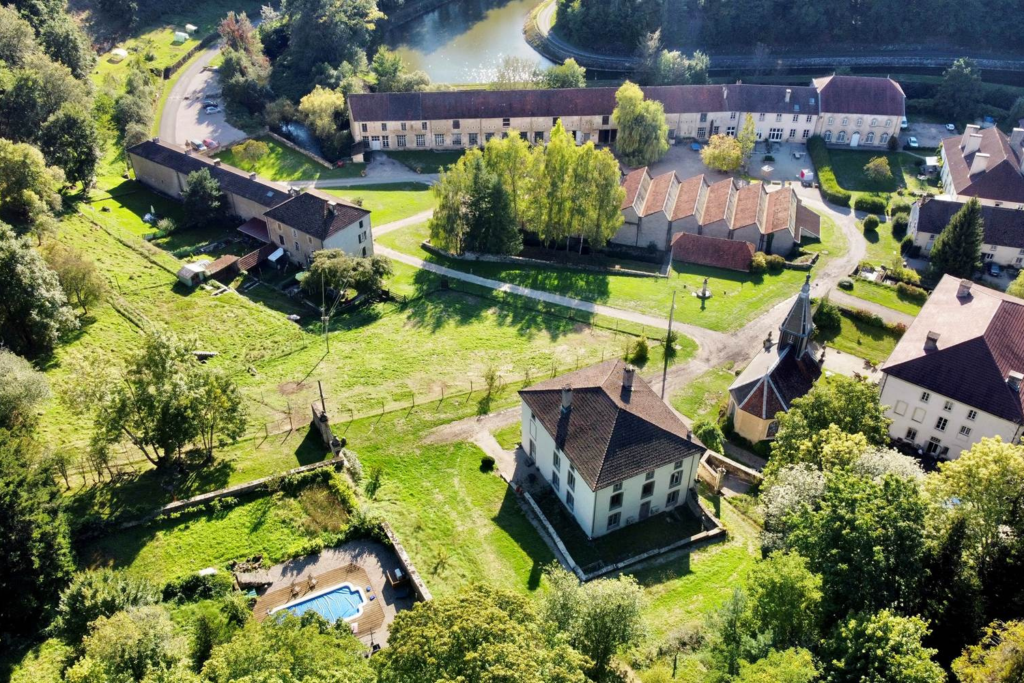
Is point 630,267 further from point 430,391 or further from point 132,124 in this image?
point 132,124

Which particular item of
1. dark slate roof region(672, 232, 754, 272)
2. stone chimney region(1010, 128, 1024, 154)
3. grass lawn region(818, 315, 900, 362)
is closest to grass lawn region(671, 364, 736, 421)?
grass lawn region(818, 315, 900, 362)

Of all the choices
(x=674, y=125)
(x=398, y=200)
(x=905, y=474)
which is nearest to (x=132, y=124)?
(x=398, y=200)

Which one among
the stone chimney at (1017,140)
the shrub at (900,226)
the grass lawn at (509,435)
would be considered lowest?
the grass lawn at (509,435)

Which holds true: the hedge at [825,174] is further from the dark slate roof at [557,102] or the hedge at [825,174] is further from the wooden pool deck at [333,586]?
the wooden pool deck at [333,586]

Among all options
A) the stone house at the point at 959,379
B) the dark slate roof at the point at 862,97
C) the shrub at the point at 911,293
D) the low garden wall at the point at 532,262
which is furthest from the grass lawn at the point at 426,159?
the stone house at the point at 959,379

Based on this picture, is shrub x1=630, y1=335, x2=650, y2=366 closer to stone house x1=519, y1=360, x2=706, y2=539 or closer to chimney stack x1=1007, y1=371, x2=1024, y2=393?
stone house x1=519, y1=360, x2=706, y2=539
